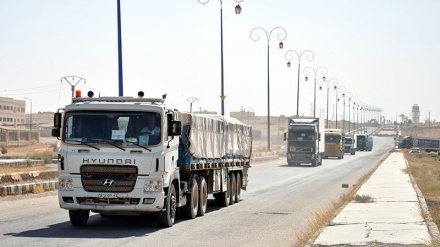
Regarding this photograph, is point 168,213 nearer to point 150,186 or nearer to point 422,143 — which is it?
point 150,186

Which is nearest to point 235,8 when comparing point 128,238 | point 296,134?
point 296,134

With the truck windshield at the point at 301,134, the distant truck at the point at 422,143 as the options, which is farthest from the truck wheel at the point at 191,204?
the distant truck at the point at 422,143

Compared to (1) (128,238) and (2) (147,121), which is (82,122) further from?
(1) (128,238)

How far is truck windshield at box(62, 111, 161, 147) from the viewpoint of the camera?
17.7 metres

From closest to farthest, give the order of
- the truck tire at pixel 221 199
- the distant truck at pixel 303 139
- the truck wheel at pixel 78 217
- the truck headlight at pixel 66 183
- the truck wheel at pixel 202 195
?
the truck headlight at pixel 66 183 → the truck wheel at pixel 78 217 → the truck wheel at pixel 202 195 → the truck tire at pixel 221 199 → the distant truck at pixel 303 139

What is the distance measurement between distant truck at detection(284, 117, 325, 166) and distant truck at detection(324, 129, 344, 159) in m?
22.9

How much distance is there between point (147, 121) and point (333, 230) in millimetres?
4437

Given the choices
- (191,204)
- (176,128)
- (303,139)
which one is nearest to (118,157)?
(176,128)

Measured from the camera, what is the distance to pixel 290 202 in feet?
91.9

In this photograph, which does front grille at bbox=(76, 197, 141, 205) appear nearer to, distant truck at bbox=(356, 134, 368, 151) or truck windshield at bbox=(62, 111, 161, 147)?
truck windshield at bbox=(62, 111, 161, 147)

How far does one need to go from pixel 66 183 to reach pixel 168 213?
7.45 feet

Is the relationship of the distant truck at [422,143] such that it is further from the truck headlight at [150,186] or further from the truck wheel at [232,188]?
the truck headlight at [150,186]

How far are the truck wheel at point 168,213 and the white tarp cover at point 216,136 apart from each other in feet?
5.82

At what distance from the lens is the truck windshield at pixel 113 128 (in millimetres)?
17688
